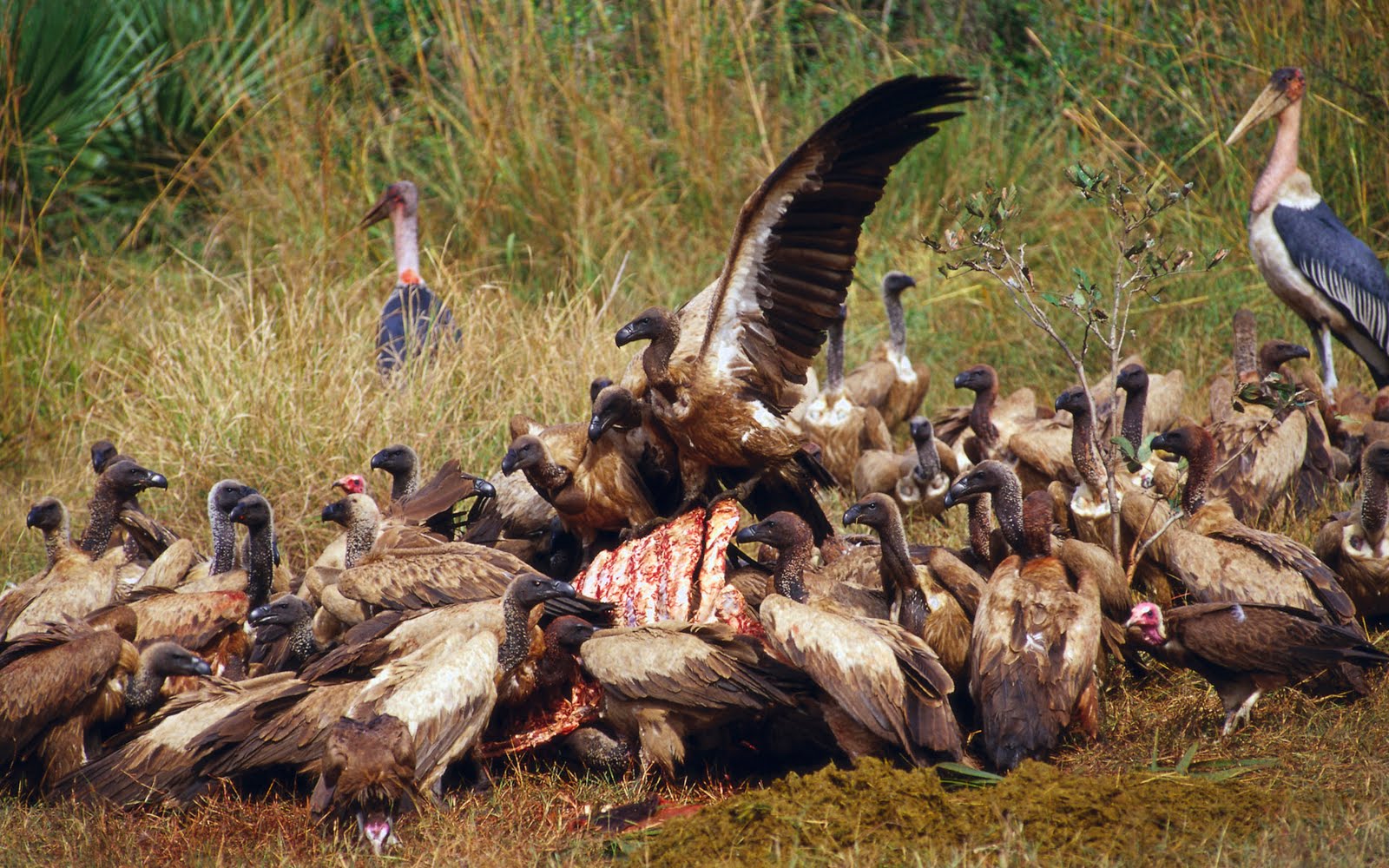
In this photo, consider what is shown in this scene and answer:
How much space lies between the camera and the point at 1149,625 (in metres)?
4.87

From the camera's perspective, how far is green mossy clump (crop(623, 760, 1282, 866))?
148 inches

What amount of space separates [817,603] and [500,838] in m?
1.42

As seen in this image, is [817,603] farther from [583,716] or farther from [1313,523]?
[1313,523]

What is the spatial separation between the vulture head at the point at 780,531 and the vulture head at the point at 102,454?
353 cm

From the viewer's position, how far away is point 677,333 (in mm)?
5547

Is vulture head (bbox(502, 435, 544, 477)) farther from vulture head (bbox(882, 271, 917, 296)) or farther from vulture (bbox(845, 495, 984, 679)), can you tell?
vulture head (bbox(882, 271, 917, 296))

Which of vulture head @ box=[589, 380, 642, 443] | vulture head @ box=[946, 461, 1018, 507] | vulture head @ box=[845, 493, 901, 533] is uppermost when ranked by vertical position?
vulture head @ box=[589, 380, 642, 443]

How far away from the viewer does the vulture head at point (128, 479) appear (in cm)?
640

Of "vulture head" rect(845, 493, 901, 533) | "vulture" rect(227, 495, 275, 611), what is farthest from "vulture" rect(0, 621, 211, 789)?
"vulture head" rect(845, 493, 901, 533)

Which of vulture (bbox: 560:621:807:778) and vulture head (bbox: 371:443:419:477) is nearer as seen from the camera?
vulture (bbox: 560:621:807:778)

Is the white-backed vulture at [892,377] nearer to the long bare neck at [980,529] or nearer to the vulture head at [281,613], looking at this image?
the long bare neck at [980,529]

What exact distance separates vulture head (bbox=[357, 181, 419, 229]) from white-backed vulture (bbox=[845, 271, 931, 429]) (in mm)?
3329

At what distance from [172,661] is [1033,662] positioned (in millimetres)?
2897

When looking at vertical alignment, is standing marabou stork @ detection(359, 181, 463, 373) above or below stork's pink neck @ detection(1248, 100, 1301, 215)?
below
